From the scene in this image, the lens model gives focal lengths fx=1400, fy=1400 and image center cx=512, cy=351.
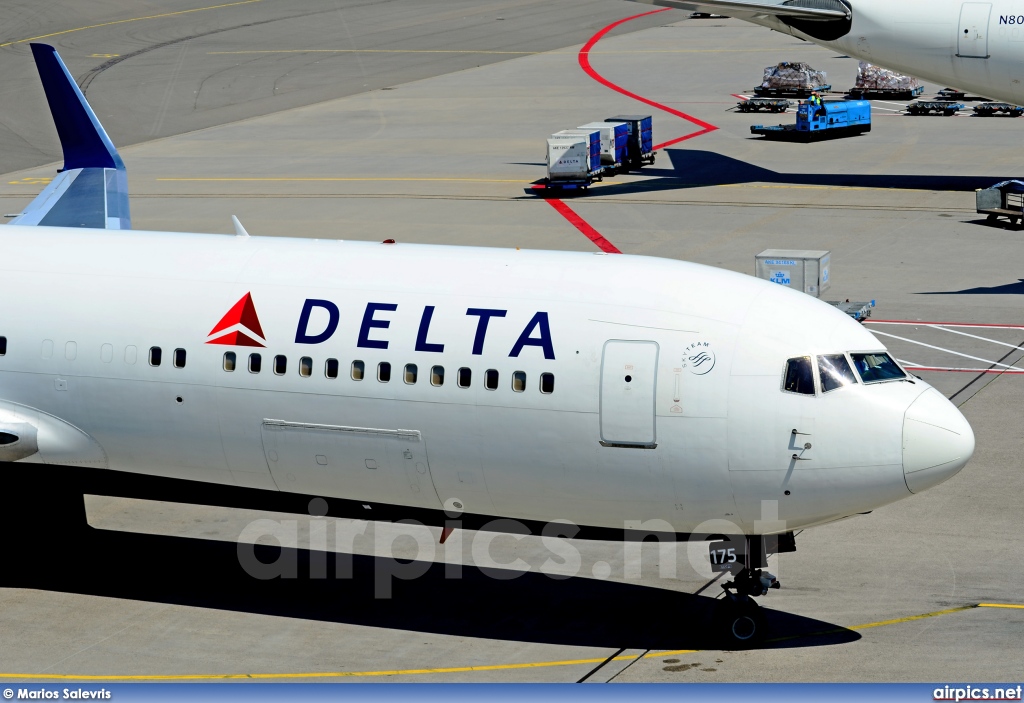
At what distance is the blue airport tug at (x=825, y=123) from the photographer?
58.6 m

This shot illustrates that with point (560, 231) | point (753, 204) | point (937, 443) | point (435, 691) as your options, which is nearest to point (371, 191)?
point (560, 231)

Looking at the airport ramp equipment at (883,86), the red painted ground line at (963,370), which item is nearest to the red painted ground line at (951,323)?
the red painted ground line at (963,370)

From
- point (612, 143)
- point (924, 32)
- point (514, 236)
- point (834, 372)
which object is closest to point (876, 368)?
point (834, 372)

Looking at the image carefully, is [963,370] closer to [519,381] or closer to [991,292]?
[991,292]

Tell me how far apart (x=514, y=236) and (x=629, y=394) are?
26240mm

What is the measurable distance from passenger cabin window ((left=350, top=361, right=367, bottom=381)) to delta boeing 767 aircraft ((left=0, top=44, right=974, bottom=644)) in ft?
0.06

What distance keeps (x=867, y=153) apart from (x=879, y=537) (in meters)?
35.8

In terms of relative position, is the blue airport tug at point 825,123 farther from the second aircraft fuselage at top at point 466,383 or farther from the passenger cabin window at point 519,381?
the passenger cabin window at point 519,381

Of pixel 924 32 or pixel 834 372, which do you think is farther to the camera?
pixel 924 32

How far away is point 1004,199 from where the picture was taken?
137 feet

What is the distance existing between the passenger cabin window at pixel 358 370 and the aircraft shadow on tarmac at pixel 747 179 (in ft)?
106

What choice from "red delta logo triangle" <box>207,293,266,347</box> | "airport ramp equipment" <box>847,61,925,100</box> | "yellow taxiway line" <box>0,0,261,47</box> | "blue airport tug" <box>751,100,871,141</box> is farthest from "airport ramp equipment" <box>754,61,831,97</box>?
"red delta logo triangle" <box>207,293,266,347</box>

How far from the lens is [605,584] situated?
2098 centimetres

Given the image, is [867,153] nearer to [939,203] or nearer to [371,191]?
[939,203]
